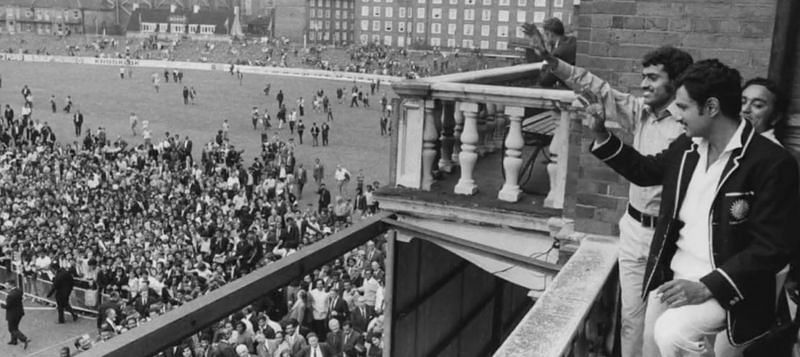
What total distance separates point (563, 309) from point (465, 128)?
297 centimetres

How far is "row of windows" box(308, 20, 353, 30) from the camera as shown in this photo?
11556 centimetres

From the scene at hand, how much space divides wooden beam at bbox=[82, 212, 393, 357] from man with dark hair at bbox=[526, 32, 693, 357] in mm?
1840

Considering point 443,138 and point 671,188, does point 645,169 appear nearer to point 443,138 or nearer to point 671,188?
point 671,188

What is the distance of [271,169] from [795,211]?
2814 cm

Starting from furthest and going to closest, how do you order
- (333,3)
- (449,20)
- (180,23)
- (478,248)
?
(180,23), (333,3), (449,20), (478,248)

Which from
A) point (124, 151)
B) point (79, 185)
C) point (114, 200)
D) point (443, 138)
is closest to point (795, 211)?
point (443, 138)

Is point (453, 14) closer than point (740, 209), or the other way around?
point (740, 209)

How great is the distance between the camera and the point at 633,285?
3891mm

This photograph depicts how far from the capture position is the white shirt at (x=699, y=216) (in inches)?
119

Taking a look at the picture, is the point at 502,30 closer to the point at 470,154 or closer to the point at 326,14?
the point at 326,14

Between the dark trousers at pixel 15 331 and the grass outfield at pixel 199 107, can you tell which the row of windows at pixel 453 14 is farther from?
the dark trousers at pixel 15 331

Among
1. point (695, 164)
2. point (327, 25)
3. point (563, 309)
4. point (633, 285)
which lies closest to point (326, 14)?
point (327, 25)

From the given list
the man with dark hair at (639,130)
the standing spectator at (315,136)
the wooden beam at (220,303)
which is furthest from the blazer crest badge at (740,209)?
the standing spectator at (315,136)

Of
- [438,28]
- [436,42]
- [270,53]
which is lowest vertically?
[270,53]
